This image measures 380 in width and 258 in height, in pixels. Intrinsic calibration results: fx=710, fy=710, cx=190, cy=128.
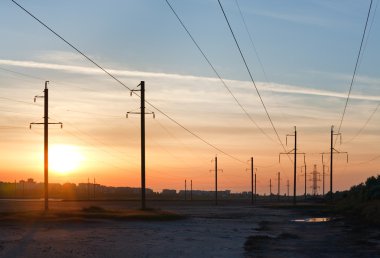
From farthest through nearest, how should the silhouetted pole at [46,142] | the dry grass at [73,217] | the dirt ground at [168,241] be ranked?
the silhouetted pole at [46,142], the dry grass at [73,217], the dirt ground at [168,241]

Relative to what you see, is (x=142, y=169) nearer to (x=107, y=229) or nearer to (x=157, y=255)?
(x=107, y=229)

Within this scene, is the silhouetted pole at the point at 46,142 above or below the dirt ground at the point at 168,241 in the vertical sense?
above

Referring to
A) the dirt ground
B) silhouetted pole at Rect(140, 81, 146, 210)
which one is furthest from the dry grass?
silhouetted pole at Rect(140, 81, 146, 210)

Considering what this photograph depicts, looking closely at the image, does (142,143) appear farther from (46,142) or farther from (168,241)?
(168,241)

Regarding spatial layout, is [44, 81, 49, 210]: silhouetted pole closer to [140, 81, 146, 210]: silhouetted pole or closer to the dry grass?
the dry grass

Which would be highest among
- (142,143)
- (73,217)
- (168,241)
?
(142,143)

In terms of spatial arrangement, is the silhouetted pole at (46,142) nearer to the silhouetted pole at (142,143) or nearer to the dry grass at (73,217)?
the dry grass at (73,217)

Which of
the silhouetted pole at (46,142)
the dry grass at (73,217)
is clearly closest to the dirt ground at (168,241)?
the dry grass at (73,217)

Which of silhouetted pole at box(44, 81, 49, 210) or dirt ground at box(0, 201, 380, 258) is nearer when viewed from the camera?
dirt ground at box(0, 201, 380, 258)

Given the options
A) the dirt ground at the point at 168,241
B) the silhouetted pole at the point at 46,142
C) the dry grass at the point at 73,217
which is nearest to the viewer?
the dirt ground at the point at 168,241

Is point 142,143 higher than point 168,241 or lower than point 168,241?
higher

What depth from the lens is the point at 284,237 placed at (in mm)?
36781

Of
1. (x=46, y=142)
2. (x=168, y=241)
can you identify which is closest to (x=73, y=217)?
(x=168, y=241)

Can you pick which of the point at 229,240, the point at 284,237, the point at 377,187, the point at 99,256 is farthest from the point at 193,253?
the point at 377,187
